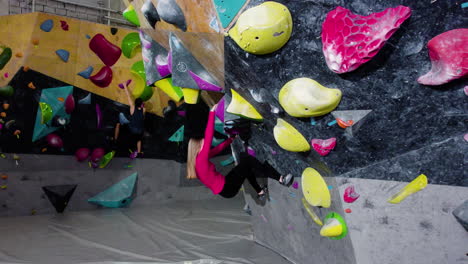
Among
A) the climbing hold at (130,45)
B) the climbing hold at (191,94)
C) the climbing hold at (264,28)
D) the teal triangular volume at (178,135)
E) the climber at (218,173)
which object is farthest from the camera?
the teal triangular volume at (178,135)

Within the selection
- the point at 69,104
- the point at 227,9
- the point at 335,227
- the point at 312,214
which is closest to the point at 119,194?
the point at 69,104

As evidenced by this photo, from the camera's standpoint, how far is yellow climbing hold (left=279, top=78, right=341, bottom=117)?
140 centimetres

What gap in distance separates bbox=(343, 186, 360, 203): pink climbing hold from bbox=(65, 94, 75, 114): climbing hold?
304 cm

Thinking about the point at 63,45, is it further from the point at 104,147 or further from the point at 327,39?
the point at 327,39

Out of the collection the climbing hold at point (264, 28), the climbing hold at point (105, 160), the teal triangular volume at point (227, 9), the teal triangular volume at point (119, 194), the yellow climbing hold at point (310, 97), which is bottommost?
the teal triangular volume at point (119, 194)

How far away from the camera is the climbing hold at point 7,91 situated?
134 inches

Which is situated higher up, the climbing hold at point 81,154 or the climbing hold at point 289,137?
the climbing hold at point 289,137

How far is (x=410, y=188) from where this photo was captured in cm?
140

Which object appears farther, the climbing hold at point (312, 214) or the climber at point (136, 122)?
the climber at point (136, 122)

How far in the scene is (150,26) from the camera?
216cm

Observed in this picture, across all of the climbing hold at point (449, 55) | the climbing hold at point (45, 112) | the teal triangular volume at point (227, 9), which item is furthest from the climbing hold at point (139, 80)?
the climbing hold at point (449, 55)

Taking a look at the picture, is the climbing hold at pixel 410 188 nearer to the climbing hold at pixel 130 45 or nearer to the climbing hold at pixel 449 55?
the climbing hold at pixel 449 55

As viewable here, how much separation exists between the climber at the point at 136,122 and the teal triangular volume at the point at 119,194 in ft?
1.00

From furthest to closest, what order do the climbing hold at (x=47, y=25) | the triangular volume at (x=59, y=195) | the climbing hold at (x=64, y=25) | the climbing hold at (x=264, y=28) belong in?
the triangular volume at (x=59, y=195) < the climbing hold at (x=64, y=25) < the climbing hold at (x=47, y=25) < the climbing hold at (x=264, y=28)
